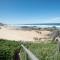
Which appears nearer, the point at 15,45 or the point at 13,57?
the point at 13,57

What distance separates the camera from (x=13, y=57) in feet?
9.46

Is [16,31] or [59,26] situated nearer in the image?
[59,26]

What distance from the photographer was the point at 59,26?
243 cm

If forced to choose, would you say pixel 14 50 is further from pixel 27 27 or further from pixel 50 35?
pixel 50 35

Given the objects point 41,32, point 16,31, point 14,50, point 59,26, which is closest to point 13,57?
point 14,50

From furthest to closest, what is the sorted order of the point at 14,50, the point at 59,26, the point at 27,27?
the point at 14,50, the point at 27,27, the point at 59,26

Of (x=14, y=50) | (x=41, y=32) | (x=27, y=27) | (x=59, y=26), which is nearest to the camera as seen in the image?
(x=59, y=26)

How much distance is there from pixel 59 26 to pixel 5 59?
126 cm

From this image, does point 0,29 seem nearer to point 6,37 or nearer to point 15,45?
point 6,37

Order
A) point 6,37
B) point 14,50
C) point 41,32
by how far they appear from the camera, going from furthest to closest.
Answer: point 6,37 → point 14,50 → point 41,32

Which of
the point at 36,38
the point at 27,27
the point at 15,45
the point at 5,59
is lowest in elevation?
the point at 5,59

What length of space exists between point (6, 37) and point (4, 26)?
380mm

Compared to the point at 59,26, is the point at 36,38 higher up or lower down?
lower down

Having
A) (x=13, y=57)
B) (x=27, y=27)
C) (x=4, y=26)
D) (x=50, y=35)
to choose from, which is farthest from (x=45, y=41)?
(x=4, y=26)
